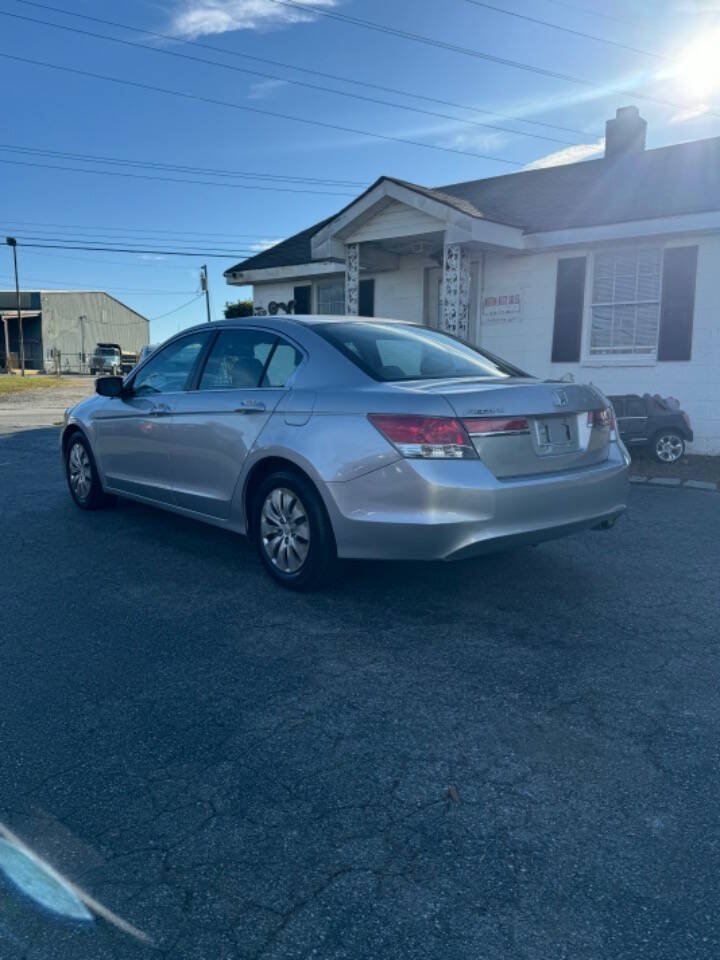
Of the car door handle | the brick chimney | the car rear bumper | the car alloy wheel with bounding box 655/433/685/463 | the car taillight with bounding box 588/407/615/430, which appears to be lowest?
the car alloy wheel with bounding box 655/433/685/463

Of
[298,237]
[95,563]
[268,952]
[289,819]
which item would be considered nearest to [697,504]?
[95,563]

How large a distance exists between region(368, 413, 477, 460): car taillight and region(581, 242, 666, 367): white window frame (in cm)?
770

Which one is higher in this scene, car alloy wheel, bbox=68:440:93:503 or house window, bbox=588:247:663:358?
house window, bbox=588:247:663:358

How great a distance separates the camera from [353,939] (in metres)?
1.79

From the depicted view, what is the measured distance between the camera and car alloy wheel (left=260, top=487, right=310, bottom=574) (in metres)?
4.12

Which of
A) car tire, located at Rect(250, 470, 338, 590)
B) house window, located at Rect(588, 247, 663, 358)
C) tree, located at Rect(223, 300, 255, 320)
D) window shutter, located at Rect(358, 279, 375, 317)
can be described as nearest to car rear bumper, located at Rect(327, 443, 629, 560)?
car tire, located at Rect(250, 470, 338, 590)

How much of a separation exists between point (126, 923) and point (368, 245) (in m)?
11.3

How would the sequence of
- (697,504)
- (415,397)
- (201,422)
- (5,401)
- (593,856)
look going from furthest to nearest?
(5,401)
(697,504)
(201,422)
(415,397)
(593,856)

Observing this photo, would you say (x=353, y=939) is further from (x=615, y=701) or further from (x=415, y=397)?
(x=415, y=397)

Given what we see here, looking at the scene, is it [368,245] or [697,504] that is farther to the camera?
[368,245]

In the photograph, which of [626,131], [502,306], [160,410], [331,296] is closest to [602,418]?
[160,410]

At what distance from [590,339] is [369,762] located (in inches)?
373

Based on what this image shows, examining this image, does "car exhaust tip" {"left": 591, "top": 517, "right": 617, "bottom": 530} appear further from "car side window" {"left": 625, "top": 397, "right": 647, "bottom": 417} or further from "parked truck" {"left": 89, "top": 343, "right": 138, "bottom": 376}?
"parked truck" {"left": 89, "top": 343, "right": 138, "bottom": 376}

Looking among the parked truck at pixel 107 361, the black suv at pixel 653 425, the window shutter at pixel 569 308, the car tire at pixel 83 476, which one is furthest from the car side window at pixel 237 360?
the parked truck at pixel 107 361
